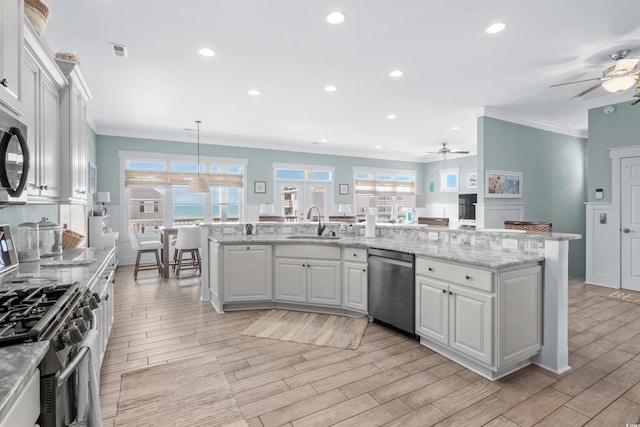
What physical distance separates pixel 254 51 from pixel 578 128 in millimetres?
6833

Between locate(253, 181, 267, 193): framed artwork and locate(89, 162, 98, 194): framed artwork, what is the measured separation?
3292mm

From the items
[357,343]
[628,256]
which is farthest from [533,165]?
[357,343]

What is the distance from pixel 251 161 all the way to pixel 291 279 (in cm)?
505

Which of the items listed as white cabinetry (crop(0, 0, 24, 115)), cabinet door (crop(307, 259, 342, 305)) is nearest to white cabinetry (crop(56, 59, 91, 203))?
Result: white cabinetry (crop(0, 0, 24, 115))

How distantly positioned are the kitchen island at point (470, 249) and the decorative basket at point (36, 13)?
2391 millimetres

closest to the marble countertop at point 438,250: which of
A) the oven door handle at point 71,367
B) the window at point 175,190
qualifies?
the oven door handle at point 71,367

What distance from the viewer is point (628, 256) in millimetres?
4906

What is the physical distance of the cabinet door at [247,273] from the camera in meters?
3.86

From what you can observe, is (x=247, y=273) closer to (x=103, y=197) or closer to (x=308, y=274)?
(x=308, y=274)

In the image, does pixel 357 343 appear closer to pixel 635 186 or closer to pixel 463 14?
pixel 463 14

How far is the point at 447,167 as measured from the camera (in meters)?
10.4

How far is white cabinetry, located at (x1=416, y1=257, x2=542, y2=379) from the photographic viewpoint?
232 cm

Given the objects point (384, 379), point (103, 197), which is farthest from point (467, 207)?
point (103, 197)

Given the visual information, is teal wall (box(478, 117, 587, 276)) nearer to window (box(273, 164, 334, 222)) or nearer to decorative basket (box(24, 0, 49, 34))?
window (box(273, 164, 334, 222))
